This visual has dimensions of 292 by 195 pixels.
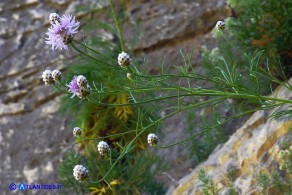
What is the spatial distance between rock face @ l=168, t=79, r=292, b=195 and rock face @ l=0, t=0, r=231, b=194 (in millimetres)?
1146

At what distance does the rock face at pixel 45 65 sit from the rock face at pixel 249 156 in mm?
1146

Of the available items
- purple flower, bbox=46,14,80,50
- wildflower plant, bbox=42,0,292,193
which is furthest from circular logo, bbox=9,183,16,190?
purple flower, bbox=46,14,80,50

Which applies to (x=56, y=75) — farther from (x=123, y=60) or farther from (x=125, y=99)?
(x=125, y=99)

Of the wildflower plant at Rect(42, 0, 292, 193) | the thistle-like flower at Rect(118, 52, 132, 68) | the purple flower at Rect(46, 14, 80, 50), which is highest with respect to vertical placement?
the purple flower at Rect(46, 14, 80, 50)

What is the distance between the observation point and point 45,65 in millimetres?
3885

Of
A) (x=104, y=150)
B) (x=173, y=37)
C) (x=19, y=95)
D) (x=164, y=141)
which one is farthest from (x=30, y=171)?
(x=104, y=150)

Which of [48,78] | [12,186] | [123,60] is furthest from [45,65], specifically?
[123,60]

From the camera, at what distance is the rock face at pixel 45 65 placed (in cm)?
351

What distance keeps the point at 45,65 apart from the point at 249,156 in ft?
6.46

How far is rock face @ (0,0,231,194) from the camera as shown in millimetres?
3512

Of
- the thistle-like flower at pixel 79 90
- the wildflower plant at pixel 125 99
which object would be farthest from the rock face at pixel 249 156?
the thistle-like flower at pixel 79 90

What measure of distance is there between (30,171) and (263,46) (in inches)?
62.1

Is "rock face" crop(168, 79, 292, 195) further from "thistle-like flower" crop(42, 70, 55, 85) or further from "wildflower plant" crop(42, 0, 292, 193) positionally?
"thistle-like flower" crop(42, 70, 55, 85)

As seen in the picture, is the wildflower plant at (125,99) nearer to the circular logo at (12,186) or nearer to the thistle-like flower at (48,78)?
the thistle-like flower at (48,78)
